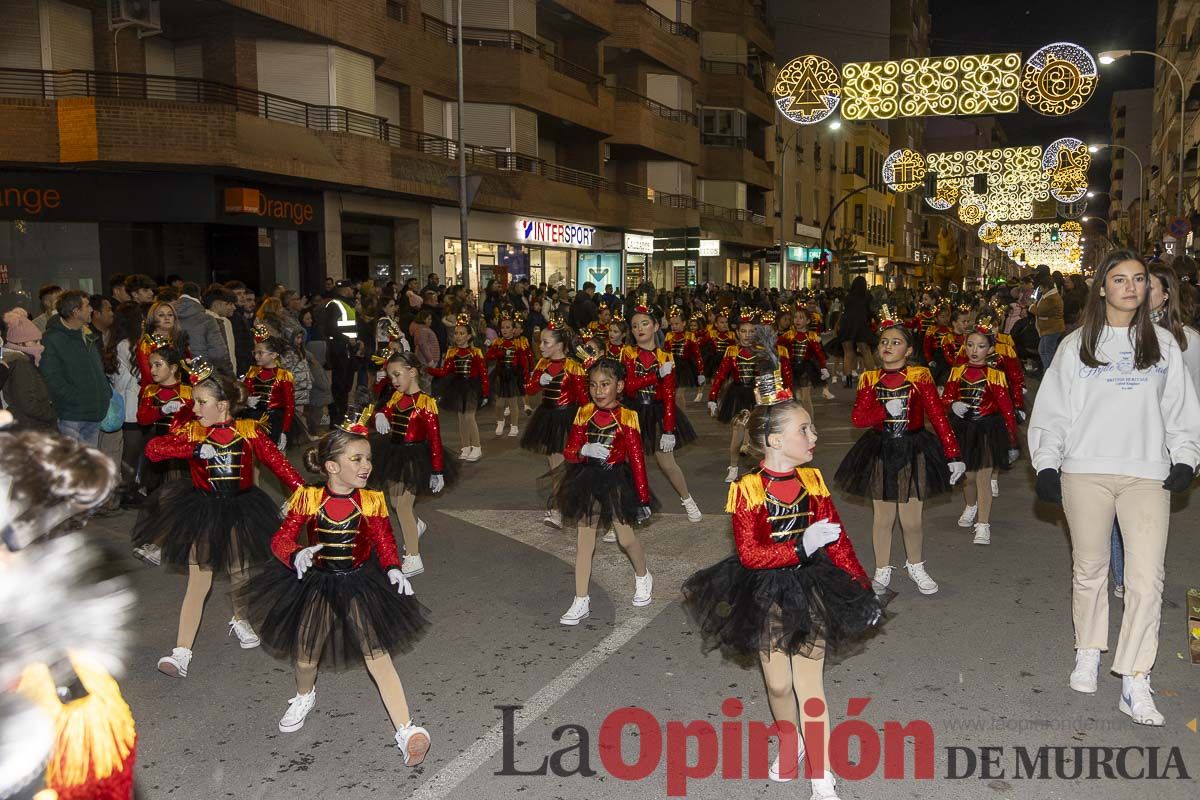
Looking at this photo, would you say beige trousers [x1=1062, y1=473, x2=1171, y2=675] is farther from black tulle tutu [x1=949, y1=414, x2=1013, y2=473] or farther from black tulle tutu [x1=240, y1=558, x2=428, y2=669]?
black tulle tutu [x1=240, y1=558, x2=428, y2=669]

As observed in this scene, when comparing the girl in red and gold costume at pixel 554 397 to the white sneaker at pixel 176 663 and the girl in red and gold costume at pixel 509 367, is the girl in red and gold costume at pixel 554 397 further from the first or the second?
the white sneaker at pixel 176 663

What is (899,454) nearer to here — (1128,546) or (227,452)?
(1128,546)

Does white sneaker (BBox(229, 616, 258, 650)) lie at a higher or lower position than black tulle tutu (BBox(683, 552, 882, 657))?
lower

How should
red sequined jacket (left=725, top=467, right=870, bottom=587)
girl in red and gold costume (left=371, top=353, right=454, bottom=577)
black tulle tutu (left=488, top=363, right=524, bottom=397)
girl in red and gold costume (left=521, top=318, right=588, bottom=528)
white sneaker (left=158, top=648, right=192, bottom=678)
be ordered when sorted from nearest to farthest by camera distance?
1. red sequined jacket (left=725, top=467, right=870, bottom=587)
2. white sneaker (left=158, top=648, right=192, bottom=678)
3. girl in red and gold costume (left=371, top=353, right=454, bottom=577)
4. girl in red and gold costume (left=521, top=318, right=588, bottom=528)
5. black tulle tutu (left=488, top=363, right=524, bottom=397)

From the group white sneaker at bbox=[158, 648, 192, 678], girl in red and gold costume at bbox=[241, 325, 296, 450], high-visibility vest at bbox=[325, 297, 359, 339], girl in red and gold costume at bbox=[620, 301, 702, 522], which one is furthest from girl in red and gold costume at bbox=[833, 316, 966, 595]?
high-visibility vest at bbox=[325, 297, 359, 339]

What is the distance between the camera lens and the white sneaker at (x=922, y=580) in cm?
683

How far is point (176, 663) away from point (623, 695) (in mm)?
2474

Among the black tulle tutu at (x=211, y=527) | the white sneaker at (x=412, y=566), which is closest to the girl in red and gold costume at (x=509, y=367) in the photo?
Result: the white sneaker at (x=412, y=566)

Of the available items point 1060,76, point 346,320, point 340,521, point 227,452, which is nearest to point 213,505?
point 227,452

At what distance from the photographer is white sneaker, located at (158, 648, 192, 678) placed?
5535 mm

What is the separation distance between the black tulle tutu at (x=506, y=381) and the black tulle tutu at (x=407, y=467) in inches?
235

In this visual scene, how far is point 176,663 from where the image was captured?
5.56 m

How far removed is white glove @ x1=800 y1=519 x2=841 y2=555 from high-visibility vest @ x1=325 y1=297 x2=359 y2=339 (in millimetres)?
11671

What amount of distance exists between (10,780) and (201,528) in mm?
3922
